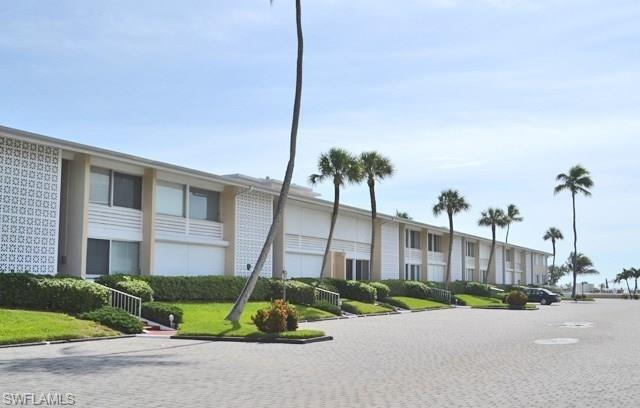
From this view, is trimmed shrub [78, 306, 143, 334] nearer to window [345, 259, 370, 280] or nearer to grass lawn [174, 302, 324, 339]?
grass lawn [174, 302, 324, 339]

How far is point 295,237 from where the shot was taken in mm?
37688

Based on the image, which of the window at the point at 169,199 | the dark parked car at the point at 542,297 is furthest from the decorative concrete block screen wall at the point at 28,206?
the dark parked car at the point at 542,297

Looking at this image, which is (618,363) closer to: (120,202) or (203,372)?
(203,372)

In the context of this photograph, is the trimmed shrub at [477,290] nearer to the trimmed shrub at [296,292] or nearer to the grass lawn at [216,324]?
the trimmed shrub at [296,292]

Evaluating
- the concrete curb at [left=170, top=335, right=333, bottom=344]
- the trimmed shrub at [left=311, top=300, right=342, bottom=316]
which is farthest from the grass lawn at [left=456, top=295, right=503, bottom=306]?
the concrete curb at [left=170, top=335, right=333, bottom=344]

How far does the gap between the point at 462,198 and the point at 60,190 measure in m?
37.2

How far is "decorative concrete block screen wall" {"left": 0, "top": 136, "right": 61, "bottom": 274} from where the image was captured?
2105cm

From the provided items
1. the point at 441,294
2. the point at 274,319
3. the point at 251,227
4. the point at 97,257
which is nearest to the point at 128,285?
the point at 97,257

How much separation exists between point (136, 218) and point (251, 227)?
723cm

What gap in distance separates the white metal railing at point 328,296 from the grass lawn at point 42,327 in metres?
16.0

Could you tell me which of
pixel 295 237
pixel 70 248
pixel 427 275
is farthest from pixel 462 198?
pixel 70 248

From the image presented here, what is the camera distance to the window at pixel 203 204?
29953 mm

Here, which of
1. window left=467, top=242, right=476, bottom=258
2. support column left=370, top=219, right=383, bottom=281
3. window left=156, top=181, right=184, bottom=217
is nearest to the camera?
window left=156, top=181, right=184, bottom=217

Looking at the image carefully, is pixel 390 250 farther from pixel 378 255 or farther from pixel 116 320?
pixel 116 320
